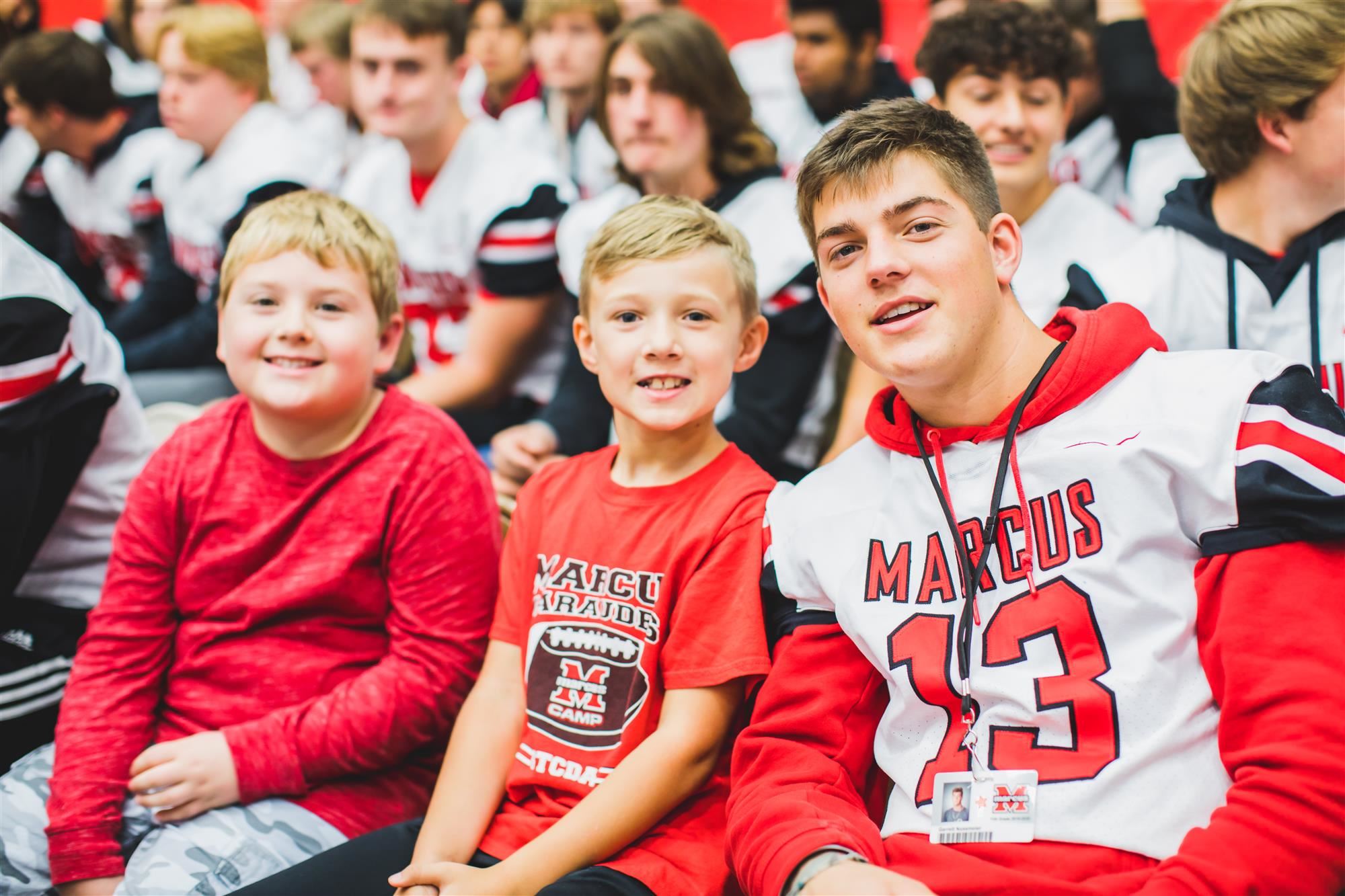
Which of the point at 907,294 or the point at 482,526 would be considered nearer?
the point at 907,294

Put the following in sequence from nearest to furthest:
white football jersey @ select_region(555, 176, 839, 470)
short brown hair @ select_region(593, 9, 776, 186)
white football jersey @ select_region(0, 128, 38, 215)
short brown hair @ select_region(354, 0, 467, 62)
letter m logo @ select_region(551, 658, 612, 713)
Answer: letter m logo @ select_region(551, 658, 612, 713), white football jersey @ select_region(555, 176, 839, 470), short brown hair @ select_region(593, 9, 776, 186), short brown hair @ select_region(354, 0, 467, 62), white football jersey @ select_region(0, 128, 38, 215)

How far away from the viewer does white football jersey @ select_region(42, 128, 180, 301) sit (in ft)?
11.9

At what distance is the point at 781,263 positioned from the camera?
2.14m

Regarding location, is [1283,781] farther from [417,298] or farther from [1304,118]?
[417,298]

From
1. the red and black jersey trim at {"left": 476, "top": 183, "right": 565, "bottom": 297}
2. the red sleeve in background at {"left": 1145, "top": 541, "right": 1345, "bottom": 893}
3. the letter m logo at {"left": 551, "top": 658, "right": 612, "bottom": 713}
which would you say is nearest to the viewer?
the red sleeve in background at {"left": 1145, "top": 541, "right": 1345, "bottom": 893}

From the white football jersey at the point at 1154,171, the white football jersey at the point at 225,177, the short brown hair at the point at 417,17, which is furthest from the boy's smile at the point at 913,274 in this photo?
the white football jersey at the point at 225,177

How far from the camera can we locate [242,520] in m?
1.59

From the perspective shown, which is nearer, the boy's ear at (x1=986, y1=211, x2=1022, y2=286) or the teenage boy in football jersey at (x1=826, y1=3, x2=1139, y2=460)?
the boy's ear at (x1=986, y1=211, x2=1022, y2=286)

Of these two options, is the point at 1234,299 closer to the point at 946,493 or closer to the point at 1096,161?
the point at 946,493

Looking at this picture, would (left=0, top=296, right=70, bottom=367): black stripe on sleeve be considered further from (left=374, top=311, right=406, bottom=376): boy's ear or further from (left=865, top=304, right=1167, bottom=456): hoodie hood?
(left=865, top=304, right=1167, bottom=456): hoodie hood

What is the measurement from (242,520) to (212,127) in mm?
2106

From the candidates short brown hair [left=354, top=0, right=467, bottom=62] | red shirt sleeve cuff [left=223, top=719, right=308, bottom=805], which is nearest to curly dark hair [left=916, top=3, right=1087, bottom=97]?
short brown hair [left=354, top=0, right=467, bottom=62]

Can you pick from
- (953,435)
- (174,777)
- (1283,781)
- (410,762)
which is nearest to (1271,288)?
(953,435)

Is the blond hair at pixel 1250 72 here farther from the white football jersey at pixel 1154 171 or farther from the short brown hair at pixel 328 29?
the short brown hair at pixel 328 29
